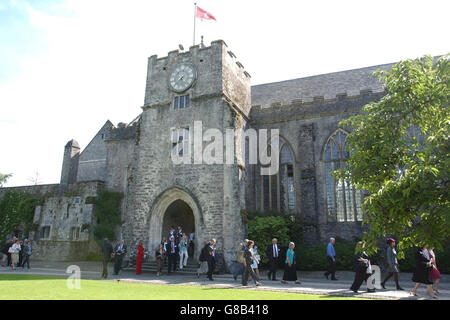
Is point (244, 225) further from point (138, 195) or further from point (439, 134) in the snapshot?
point (439, 134)

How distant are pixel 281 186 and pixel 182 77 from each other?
854cm

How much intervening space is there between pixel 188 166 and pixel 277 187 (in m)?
5.43

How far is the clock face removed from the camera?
1955cm

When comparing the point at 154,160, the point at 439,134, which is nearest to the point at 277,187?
the point at 154,160

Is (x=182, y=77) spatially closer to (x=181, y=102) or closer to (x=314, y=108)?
(x=181, y=102)

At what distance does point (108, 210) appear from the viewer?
2334 centimetres

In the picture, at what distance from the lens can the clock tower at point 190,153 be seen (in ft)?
55.8

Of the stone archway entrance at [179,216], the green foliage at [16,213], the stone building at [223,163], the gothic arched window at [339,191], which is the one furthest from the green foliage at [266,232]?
the green foliage at [16,213]

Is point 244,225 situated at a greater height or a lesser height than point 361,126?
lesser

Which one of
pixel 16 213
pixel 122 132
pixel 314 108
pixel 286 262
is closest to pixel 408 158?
pixel 286 262

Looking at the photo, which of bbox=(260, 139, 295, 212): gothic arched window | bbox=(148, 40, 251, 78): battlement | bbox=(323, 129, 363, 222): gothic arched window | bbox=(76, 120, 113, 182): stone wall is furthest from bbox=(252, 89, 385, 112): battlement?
bbox=(76, 120, 113, 182): stone wall

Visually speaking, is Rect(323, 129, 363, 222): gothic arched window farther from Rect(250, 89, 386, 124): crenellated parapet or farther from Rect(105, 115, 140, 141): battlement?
Rect(105, 115, 140, 141): battlement

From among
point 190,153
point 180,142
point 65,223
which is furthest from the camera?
point 65,223

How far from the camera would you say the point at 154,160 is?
1927cm
